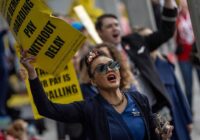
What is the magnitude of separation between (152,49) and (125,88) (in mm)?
1775

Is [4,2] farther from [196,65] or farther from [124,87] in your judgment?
[196,65]

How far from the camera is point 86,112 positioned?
5754 millimetres

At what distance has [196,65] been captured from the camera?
1248 centimetres

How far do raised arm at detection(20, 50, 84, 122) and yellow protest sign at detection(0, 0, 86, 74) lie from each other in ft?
0.92

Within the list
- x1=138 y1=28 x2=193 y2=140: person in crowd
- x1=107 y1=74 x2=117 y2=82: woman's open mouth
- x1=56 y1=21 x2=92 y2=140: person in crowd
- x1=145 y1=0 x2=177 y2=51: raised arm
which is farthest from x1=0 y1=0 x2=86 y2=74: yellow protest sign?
x1=138 y1=28 x2=193 y2=140: person in crowd

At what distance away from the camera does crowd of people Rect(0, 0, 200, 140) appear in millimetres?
5707

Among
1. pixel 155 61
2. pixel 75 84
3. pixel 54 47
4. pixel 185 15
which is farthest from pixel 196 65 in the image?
pixel 54 47

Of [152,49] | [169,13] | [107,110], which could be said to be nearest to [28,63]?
[107,110]

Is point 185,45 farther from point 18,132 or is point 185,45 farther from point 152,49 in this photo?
point 18,132

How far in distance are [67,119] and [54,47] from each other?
62cm

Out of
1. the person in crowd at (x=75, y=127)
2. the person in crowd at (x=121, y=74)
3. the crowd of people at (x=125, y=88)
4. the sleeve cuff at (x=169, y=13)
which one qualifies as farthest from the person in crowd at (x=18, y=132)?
the sleeve cuff at (x=169, y=13)

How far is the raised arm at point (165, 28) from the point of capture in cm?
798

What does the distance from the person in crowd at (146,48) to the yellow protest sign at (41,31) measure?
1.87m

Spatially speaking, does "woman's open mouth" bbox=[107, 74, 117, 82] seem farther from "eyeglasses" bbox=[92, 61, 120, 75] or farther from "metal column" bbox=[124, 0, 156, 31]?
"metal column" bbox=[124, 0, 156, 31]
